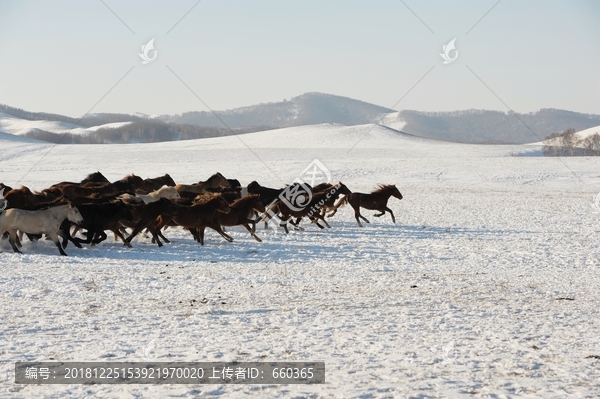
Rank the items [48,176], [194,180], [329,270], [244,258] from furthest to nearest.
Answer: [48,176]
[194,180]
[244,258]
[329,270]

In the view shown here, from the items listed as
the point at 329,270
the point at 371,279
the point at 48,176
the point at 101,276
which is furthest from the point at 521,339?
the point at 48,176

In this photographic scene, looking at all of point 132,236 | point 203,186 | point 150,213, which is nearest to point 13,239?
point 132,236

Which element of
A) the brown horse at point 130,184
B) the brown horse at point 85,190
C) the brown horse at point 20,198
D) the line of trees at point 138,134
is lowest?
the brown horse at point 20,198

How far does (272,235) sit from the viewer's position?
54.0ft

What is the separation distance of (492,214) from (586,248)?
24.5 feet

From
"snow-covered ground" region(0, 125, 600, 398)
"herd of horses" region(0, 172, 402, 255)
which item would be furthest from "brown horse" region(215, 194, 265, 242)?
"snow-covered ground" region(0, 125, 600, 398)

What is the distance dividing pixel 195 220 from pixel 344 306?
655 centimetres

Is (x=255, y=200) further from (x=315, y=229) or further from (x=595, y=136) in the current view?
(x=595, y=136)

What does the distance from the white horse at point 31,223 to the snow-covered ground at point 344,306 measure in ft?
1.21

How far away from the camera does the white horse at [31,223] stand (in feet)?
41.4

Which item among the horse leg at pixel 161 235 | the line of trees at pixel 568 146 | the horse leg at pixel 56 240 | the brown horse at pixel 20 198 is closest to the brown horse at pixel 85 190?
the brown horse at pixel 20 198

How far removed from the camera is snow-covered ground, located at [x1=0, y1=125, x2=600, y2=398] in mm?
5922

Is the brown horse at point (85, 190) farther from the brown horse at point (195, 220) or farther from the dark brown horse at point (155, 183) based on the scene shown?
the brown horse at point (195, 220)

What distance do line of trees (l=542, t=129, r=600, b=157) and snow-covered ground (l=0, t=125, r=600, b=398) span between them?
64.4 m
